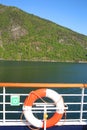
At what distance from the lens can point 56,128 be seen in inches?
236

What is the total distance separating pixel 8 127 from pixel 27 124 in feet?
1.30

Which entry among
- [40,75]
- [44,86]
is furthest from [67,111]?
[40,75]

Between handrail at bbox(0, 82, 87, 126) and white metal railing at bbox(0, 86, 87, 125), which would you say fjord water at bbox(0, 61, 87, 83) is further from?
white metal railing at bbox(0, 86, 87, 125)

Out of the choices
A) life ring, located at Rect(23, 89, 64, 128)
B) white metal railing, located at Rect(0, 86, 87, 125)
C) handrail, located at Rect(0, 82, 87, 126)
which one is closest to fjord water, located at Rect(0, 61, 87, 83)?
handrail, located at Rect(0, 82, 87, 126)

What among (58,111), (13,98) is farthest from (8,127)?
(58,111)

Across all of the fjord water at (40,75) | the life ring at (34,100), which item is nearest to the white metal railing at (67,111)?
the life ring at (34,100)

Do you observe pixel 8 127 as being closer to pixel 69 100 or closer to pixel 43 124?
pixel 43 124

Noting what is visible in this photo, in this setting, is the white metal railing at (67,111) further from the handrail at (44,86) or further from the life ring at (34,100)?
the life ring at (34,100)

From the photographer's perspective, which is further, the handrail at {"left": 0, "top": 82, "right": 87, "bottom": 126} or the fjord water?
the fjord water

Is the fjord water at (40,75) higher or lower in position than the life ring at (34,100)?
lower

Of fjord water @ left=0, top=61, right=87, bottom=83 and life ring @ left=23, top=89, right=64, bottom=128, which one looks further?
fjord water @ left=0, top=61, right=87, bottom=83

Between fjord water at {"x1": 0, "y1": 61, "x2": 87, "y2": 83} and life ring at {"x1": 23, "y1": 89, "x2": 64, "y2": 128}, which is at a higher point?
life ring at {"x1": 23, "y1": 89, "x2": 64, "y2": 128}

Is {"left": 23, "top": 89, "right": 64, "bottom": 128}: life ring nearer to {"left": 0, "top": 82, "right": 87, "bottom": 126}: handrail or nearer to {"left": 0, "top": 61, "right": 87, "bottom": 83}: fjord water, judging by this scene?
{"left": 0, "top": 82, "right": 87, "bottom": 126}: handrail

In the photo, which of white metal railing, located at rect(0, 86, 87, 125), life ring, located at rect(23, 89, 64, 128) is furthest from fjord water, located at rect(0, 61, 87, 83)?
life ring, located at rect(23, 89, 64, 128)
